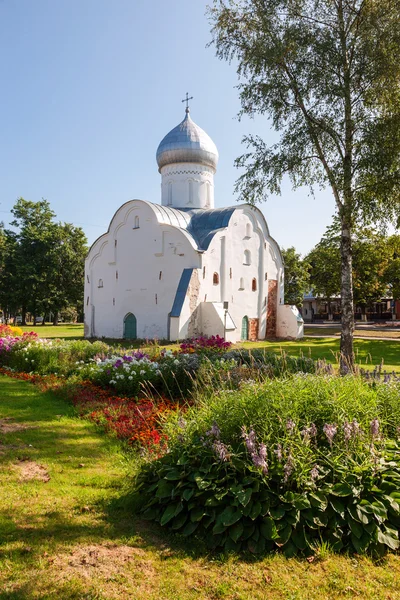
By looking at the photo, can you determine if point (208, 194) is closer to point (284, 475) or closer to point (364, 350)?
point (364, 350)

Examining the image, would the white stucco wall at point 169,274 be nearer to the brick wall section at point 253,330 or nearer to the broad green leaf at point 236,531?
the brick wall section at point 253,330

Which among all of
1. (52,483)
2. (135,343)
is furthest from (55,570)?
(135,343)

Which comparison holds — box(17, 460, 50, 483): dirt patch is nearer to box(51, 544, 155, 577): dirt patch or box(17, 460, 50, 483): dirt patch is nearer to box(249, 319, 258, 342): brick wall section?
box(51, 544, 155, 577): dirt patch

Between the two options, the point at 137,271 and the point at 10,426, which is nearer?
the point at 10,426

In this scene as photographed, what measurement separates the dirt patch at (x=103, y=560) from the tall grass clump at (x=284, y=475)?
41 cm

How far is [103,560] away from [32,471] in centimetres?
220

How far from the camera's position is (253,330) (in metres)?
26.1

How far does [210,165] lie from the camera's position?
92.5 feet

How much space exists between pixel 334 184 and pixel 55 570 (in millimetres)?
11519

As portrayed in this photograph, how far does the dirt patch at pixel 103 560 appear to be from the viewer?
10.2ft

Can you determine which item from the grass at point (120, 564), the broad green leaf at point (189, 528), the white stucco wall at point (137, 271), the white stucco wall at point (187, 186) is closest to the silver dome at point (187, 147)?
the white stucco wall at point (187, 186)

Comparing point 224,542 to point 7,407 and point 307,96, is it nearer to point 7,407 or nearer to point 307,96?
point 7,407

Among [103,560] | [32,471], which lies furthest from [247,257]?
[103,560]

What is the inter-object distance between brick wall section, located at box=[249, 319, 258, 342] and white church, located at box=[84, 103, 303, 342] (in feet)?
Answer: 0.21
